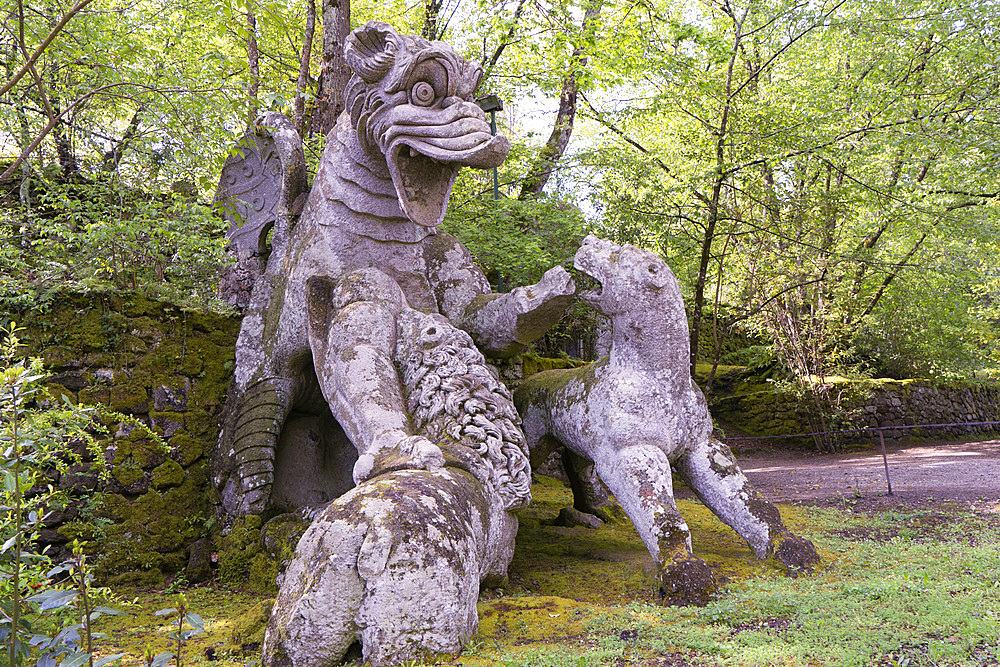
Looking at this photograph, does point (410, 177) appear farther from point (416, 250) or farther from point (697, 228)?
point (697, 228)

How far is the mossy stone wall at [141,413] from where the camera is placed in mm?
3582

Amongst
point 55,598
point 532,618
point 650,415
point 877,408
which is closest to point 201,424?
point 532,618

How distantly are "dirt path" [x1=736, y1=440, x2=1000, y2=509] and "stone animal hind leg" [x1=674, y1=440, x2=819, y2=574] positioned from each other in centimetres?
253

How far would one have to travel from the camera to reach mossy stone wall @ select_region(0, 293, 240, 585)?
358 centimetres

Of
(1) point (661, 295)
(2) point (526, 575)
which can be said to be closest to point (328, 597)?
(2) point (526, 575)

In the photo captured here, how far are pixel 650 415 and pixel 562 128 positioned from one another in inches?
295

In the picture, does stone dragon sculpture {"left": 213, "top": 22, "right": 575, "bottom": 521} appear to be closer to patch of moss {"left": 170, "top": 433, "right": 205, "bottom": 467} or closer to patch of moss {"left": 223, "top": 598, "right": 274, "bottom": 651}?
patch of moss {"left": 170, "top": 433, "right": 205, "bottom": 467}

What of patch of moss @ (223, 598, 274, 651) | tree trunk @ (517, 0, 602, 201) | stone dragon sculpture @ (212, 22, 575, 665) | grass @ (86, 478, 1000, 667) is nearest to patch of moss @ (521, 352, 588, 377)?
stone dragon sculpture @ (212, 22, 575, 665)

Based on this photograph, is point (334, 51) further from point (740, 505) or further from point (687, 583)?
point (687, 583)

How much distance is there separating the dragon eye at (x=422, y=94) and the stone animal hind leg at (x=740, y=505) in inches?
80.8

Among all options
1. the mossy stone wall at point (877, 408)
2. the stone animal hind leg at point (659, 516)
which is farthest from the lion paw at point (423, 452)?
the mossy stone wall at point (877, 408)

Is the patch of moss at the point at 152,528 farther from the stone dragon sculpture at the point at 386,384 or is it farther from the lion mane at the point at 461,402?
the lion mane at the point at 461,402

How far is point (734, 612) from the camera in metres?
2.48

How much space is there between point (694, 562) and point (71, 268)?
4190 mm
